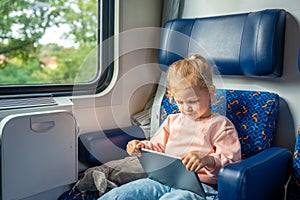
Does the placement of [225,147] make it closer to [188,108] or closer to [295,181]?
[188,108]

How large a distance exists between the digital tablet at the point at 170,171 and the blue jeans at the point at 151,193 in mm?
24

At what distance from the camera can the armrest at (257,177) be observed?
1.02 metres

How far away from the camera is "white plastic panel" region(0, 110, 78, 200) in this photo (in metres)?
1.33

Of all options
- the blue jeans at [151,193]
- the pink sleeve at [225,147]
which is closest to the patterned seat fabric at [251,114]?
the pink sleeve at [225,147]

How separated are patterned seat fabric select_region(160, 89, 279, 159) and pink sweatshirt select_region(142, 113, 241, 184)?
20 centimetres

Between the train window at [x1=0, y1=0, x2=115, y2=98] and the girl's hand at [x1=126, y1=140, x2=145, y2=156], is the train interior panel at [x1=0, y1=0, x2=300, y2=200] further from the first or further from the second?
the girl's hand at [x1=126, y1=140, x2=145, y2=156]

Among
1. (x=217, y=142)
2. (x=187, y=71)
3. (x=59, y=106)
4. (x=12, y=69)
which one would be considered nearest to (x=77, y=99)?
(x=59, y=106)

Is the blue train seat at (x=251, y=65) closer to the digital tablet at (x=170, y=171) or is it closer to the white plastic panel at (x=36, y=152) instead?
the digital tablet at (x=170, y=171)

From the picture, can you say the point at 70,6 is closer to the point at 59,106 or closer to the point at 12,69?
the point at 12,69

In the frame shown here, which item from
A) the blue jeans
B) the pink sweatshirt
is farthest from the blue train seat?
the blue jeans

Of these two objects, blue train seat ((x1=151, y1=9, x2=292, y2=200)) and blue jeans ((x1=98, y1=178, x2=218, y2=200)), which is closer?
blue jeans ((x1=98, y1=178, x2=218, y2=200))

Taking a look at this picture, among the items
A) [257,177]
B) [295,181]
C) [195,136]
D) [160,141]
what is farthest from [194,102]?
[295,181]

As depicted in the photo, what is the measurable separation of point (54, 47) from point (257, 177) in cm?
136

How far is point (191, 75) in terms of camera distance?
1320 millimetres
